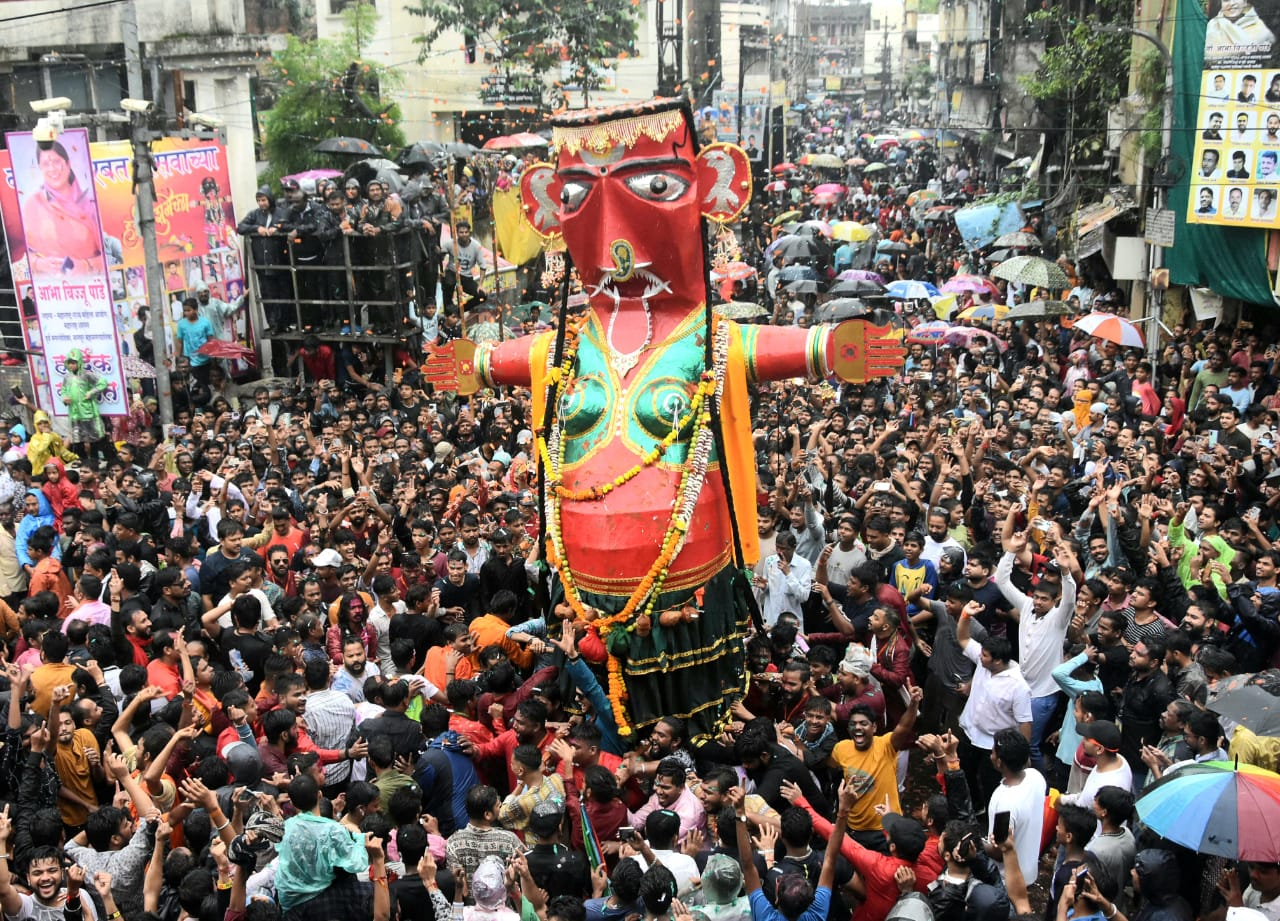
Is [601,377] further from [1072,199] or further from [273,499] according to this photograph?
[1072,199]

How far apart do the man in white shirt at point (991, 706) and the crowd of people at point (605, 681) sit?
18 millimetres

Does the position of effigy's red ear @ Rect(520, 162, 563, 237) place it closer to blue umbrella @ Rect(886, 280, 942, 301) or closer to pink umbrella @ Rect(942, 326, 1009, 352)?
pink umbrella @ Rect(942, 326, 1009, 352)

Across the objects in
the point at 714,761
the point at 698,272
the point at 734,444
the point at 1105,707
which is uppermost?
the point at 698,272

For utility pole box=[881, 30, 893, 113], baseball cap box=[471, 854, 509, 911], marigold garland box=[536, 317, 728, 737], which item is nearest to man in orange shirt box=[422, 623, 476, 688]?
marigold garland box=[536, 317, 728, 737]

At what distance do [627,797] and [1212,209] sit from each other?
10838 millimetres

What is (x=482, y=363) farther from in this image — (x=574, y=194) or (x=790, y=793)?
(x=790, y=793)

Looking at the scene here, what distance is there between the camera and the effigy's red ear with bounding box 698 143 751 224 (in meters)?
7.32

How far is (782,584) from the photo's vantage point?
7879mm

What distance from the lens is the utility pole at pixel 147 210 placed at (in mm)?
12625

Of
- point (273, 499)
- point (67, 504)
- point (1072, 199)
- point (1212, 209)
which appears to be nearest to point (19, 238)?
point (67, 504)

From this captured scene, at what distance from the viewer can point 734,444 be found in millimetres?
7254

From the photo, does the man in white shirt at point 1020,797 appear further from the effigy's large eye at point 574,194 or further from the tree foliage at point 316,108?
the tree foliage at point 316,108

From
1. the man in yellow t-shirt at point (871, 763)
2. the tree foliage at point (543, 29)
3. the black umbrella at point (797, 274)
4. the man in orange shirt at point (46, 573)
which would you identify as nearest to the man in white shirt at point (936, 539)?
the man in yellow t-shirt at point (871, 763)

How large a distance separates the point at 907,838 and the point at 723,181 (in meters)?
3.87
